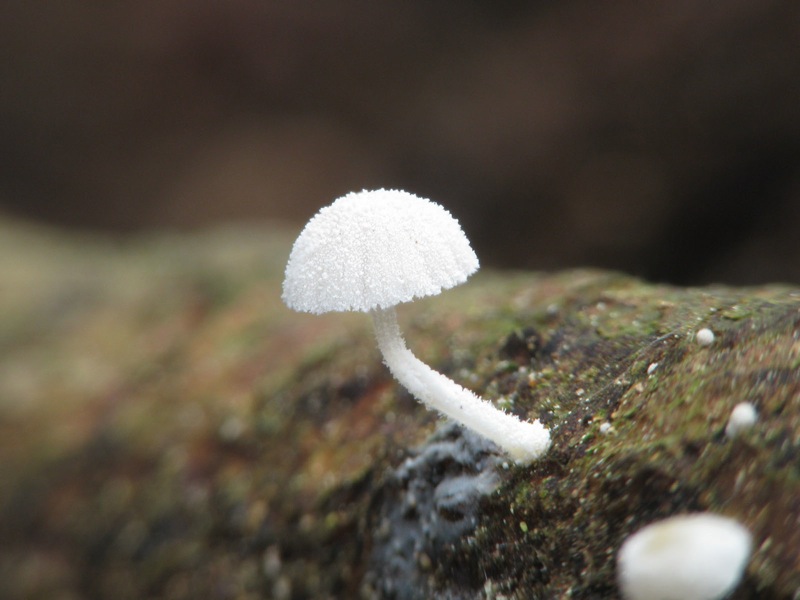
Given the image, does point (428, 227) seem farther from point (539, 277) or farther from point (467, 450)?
point (539, 277)

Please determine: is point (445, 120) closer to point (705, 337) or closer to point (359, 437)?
point (359, 437)

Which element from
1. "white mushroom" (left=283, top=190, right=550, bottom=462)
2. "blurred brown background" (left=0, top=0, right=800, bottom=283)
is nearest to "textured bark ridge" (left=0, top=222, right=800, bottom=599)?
"white mushroom" (left=283, top=190, right=550, bottom=462)

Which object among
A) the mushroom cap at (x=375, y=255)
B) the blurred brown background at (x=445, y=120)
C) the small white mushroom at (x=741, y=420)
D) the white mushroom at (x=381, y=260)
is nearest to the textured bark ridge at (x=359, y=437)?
the small white mushroom at (x=741, y=420)

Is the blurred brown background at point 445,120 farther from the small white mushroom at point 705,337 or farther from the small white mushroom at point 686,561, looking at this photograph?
the small white mushroom at point 686,561

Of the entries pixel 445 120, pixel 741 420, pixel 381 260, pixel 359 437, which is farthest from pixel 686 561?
pixel 445 120

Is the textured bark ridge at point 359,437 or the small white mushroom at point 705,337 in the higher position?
the small white mushroom at point 705,337

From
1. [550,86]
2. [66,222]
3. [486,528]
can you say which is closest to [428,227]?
[486,528]
